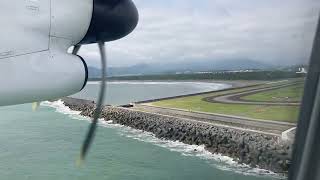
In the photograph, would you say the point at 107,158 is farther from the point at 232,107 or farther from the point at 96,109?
the point at 96,109

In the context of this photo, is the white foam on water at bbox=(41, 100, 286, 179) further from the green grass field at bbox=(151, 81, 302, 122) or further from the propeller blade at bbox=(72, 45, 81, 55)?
the propeller blade at bbox=(72, 45, 81, 55)

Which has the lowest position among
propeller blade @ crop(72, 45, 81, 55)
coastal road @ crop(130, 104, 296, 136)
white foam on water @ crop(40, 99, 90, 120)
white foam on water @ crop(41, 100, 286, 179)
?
Answer: white foam on water @ crop(40, 99, 90, 120)

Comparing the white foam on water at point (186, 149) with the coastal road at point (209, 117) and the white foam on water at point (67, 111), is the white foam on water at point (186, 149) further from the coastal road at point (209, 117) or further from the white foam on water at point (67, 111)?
the coastal road at point (209, 117)

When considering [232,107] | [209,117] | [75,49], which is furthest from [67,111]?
[75,49]

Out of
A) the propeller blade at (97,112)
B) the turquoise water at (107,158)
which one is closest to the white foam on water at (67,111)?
the turquoise water at (107,158)

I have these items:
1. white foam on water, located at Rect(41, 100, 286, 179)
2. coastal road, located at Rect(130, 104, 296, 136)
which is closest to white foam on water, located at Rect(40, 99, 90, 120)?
white foam on water, located at Rect(41, 100, 286, 179)

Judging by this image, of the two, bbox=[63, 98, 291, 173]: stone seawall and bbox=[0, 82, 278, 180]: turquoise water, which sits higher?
bbox=[63, 98, 291, 173]: stone seawall
